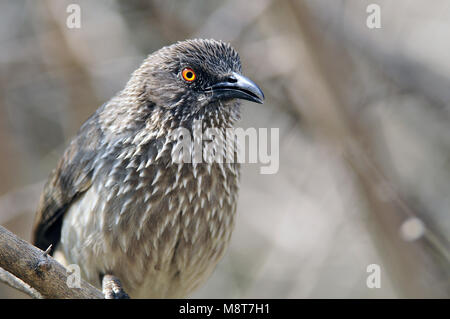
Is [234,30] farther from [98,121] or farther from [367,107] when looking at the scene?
[98,121]

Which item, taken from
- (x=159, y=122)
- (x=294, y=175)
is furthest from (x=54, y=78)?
(x=159, y=122)

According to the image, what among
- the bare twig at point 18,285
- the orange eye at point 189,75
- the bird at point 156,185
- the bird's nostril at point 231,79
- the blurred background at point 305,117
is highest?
the blurred background at point 305,117

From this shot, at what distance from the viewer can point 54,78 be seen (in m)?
7.14

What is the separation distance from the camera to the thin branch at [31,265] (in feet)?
10.2

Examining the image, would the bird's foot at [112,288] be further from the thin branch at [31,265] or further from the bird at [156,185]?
the thin branch at [31,265]

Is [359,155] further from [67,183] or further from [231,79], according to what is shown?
[67,183]

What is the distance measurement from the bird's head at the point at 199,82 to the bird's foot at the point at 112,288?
1151 mm

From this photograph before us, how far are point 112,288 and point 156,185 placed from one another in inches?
28.4
